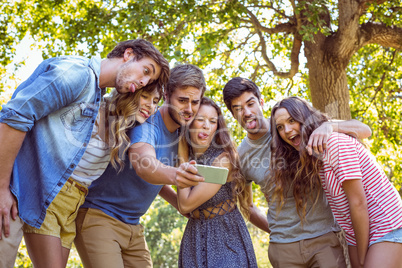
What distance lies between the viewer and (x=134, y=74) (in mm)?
2969

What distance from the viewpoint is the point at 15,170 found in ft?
7.93

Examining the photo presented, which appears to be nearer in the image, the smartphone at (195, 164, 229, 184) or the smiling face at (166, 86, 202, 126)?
the smartphone at (195, 164, 229, 184)

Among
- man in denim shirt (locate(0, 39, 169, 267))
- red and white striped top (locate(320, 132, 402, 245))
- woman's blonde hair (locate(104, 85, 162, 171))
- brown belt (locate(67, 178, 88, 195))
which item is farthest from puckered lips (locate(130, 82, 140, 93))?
red and white striped top (locate(320, 132, 402, 245))

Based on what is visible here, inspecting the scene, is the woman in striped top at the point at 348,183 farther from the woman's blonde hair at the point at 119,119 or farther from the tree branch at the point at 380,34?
the tree branch at the point at 380,34

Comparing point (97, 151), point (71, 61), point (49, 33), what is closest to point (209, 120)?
point (97, 151)

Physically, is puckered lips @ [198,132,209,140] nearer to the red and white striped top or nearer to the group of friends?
the group of friends

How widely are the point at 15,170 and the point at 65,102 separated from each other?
490 mm

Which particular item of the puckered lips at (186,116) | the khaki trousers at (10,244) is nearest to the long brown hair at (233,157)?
the puckered lips at (186,116)

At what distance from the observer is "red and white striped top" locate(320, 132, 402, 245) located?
9.20 feet

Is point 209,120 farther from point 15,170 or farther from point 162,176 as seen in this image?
point 15,170

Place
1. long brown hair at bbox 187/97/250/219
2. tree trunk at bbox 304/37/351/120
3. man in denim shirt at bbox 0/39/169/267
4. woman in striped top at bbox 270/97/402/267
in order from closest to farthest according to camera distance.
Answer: man in denim shirt at bbox 0/39/169/267 < woman in striped top at bbox 270/97/402/267 < long brown hair at bbox 187/97/250/219 < tree trunk at bbox 304/37/351/120

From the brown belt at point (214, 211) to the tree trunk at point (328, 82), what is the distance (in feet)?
10.5

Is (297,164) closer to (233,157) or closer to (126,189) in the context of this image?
(233,157)

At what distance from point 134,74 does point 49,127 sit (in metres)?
0.74
